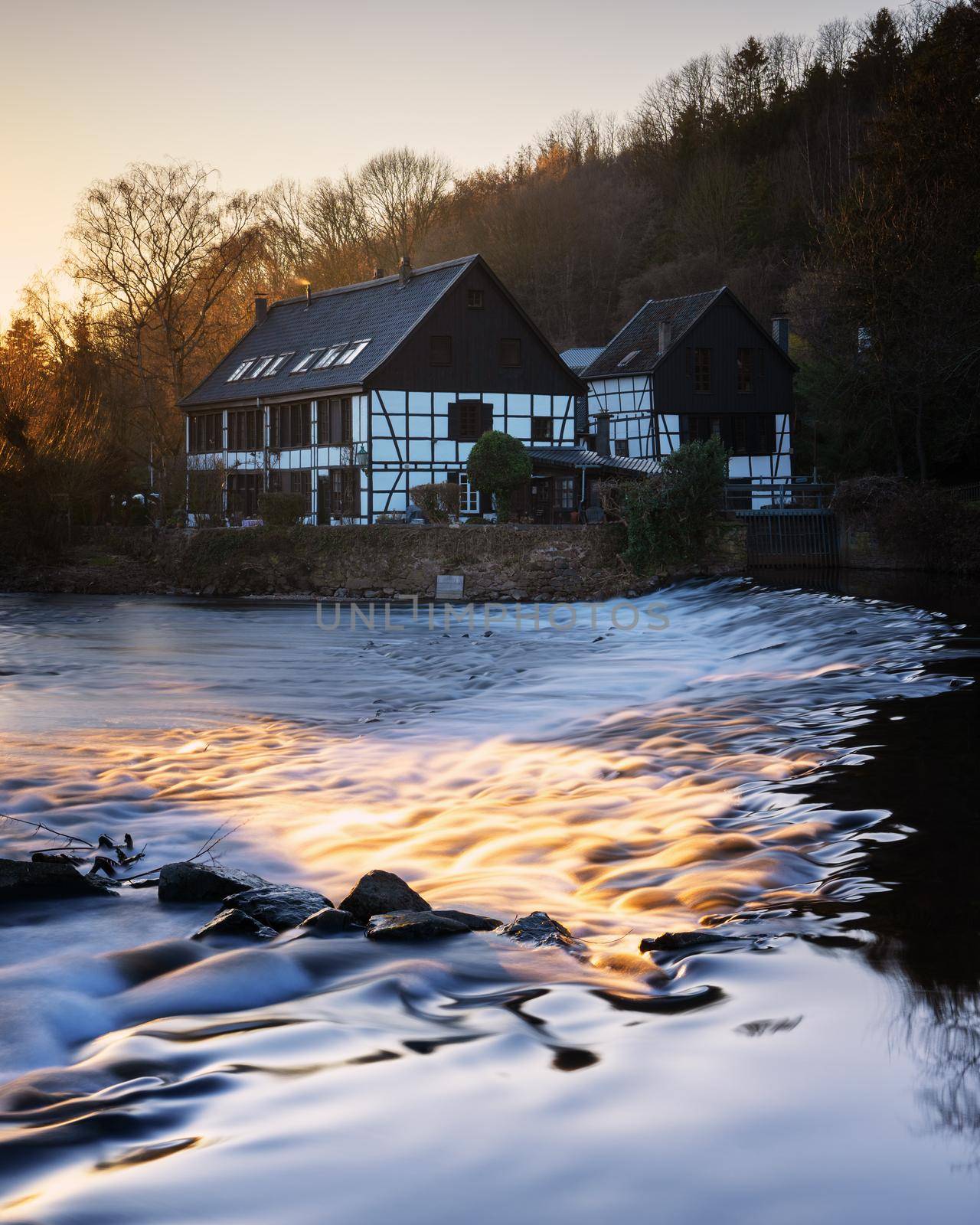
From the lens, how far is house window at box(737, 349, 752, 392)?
5075cm

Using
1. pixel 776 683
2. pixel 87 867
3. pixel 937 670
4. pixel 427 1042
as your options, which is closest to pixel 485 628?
pixel 776 683

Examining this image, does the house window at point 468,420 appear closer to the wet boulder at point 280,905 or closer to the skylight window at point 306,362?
the skylight window at point 306,362

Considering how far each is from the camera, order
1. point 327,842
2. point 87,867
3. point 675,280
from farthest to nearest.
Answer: point 675,280
point 327,842
point 87,867

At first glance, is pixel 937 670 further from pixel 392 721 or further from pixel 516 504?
pixel 516 504

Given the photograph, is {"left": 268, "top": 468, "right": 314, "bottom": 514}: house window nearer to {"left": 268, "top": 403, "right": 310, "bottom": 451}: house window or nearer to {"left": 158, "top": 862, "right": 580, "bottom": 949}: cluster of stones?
{"left": 268, "top": 403, "right": 310, "bottom": 451}: house window

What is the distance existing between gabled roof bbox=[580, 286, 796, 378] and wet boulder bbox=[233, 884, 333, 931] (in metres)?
44.2

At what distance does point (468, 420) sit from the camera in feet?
143

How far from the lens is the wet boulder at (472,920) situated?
712cm

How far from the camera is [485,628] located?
29172 mm

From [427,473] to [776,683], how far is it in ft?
85.3

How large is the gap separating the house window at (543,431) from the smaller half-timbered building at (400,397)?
0.20 feet

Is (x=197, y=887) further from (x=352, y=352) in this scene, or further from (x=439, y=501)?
(x=352, y=352)

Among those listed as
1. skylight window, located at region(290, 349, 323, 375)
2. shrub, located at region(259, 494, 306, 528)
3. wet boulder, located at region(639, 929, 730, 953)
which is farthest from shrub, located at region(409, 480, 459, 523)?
wet boulder, located at region(639, 929, 730, 953)

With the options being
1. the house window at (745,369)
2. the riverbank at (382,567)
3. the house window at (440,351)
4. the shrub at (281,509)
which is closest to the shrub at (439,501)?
the riverbank at (382,567)
